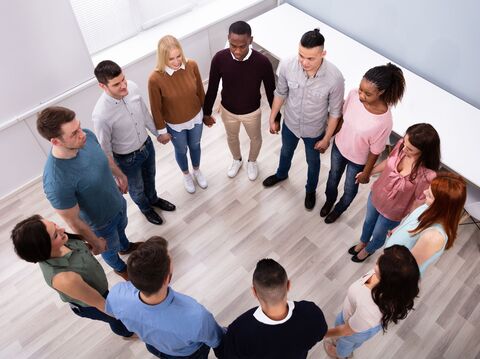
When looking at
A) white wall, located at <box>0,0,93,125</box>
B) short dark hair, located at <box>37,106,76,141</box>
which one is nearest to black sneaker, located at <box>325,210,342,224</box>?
short dark hair, located at <box>37,106,76,141</box>

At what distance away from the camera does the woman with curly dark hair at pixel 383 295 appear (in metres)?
1.73

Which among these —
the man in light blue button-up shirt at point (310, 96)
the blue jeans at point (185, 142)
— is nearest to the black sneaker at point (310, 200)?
the man in light blue button-up shirt at point (310, 96)

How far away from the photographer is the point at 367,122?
8.23 feet

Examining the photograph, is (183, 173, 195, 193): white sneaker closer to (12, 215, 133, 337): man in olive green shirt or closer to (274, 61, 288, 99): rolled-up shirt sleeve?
(274, 61, 288, 99): rolled-up shirt sleeve

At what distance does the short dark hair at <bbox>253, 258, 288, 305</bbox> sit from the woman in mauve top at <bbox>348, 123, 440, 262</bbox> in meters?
1.10

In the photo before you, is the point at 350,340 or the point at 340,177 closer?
the point at 350,340

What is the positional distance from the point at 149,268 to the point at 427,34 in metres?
3.18

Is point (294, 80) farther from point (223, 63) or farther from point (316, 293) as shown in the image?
point (316, 293)

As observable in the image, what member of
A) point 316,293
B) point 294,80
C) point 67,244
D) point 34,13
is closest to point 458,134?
point 294,80

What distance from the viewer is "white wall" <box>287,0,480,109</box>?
3211 millimetres

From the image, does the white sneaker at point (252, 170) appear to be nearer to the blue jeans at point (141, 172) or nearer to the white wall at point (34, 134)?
the blue jeans at point (141, 172)

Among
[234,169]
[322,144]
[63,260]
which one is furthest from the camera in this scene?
[234,169]

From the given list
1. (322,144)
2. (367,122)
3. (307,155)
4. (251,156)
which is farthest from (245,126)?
(367,122)

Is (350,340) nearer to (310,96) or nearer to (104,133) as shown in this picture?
(310,96)
